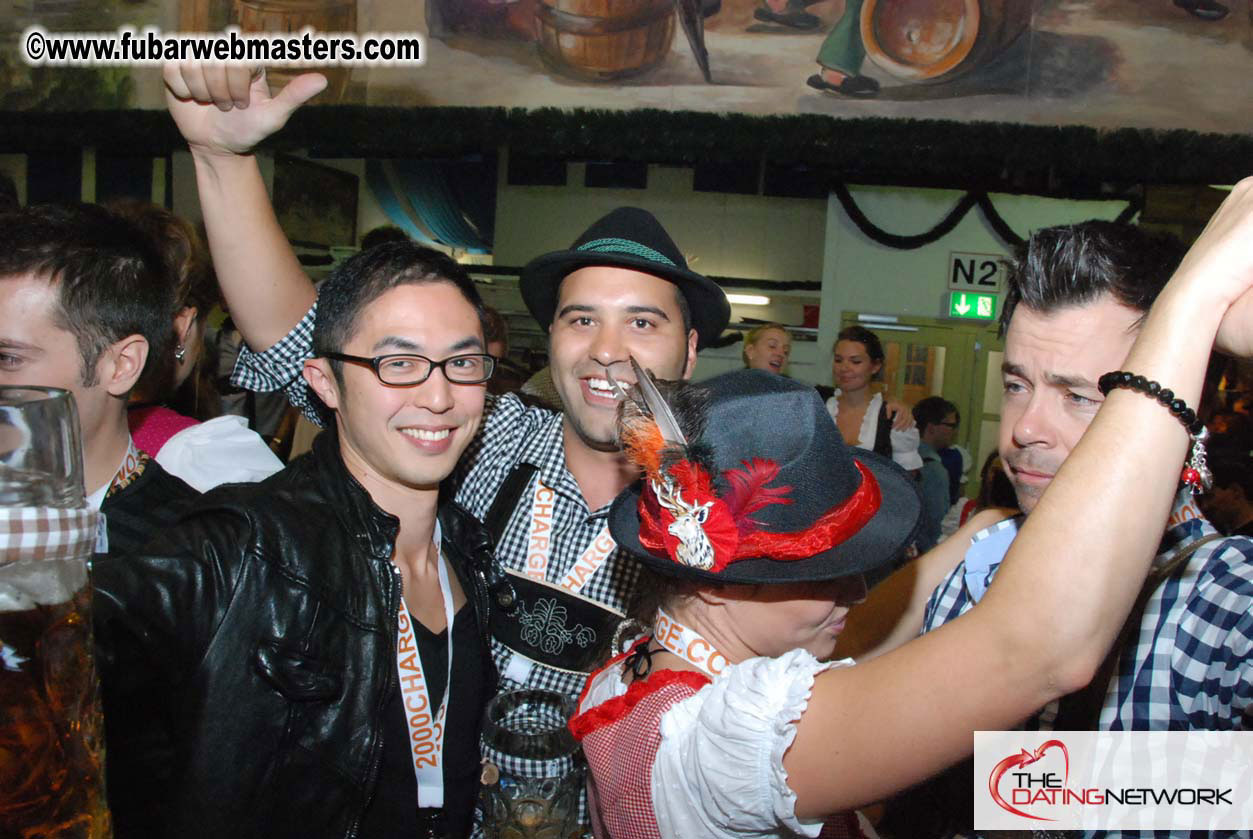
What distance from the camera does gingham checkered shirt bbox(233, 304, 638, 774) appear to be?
2.12 m

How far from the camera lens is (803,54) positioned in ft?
26.3

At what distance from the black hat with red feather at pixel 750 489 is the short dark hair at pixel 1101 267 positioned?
0.56 m

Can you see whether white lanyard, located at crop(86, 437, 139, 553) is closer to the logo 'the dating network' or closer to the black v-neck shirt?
the black v-neck shirt

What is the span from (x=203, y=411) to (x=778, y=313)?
11102 mm

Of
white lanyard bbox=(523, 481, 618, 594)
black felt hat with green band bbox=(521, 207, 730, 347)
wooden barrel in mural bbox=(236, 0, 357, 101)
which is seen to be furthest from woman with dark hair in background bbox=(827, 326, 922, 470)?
wooden barrel in mural bbox=(236, 0, 357, 101)

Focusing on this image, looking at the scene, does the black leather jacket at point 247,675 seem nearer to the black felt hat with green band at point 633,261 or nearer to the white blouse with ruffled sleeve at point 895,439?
the black felt hat with green band at point 633,261

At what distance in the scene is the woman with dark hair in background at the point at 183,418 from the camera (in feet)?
7.75

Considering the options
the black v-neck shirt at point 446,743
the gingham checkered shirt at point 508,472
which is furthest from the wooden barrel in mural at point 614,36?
the black v-neck shirt at point 446,743

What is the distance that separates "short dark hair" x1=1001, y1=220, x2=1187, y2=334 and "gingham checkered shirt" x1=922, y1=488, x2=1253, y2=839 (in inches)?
16.1

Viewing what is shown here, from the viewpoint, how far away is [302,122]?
26.6 feet

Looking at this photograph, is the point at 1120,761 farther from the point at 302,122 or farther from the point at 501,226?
the point at 501,226

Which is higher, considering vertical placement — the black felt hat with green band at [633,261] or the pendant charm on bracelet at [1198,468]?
the black felt hat with green band at [633,261]

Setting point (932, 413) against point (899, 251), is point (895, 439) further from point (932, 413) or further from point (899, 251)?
point (899, 251)

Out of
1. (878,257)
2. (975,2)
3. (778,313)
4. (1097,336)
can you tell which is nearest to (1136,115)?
(975,2)
